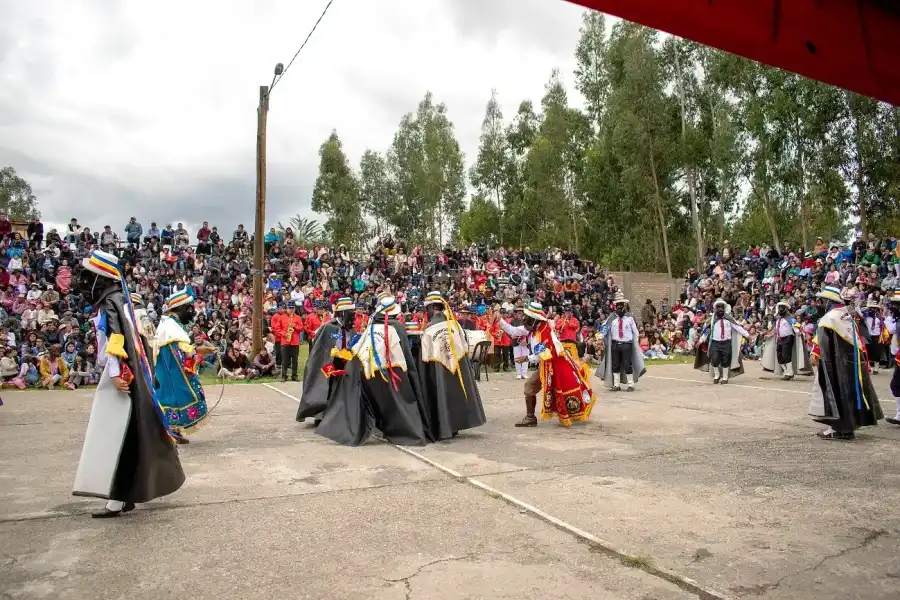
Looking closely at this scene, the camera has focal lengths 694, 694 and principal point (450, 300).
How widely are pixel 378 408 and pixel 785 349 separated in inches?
430

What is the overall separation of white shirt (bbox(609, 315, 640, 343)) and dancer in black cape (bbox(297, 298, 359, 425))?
627 centimetres

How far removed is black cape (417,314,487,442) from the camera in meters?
8.38

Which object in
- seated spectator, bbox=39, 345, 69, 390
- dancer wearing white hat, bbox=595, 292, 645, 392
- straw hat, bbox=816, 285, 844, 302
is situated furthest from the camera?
seated spectator, bbox=39, 345, 69, 390

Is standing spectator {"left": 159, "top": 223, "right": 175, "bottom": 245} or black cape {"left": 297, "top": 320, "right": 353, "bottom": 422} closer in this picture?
black cape {"left": 297, "top": 320, "right": 353, "bottom": 422}

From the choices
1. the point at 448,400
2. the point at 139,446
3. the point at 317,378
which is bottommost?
the point at 139,446

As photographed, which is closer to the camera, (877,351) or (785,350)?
(785,350)

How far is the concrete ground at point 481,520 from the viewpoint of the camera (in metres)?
3.74

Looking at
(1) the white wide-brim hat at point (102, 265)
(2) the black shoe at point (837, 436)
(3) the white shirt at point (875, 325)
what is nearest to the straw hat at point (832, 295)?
(2) the black shoe at point (837, 436)

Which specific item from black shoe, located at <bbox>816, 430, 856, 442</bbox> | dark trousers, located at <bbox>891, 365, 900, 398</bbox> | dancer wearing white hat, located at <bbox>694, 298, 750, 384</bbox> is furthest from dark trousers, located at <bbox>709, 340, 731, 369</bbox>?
black shoe, located at <bbox>816, 430, 856, 442</bbox>

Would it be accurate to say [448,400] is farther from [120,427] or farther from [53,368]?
[53,368]

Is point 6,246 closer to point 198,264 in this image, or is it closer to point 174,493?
point 198,264

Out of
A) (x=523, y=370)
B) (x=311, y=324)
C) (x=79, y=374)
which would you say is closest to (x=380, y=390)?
(x=523, y=370)

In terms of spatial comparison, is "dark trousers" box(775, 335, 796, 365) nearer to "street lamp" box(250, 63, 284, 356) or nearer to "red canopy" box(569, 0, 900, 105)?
"street lamp" box(250, 63, 284, 356)

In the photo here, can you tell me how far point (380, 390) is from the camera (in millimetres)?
8266
